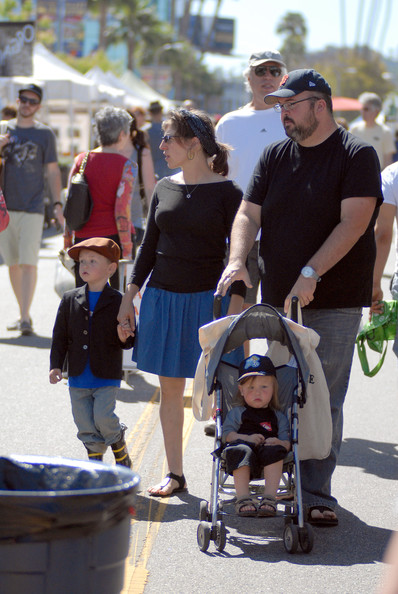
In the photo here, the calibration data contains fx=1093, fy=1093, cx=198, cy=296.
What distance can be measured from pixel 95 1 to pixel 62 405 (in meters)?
73.9

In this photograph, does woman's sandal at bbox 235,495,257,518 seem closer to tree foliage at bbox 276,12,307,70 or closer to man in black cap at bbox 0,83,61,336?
man in black cap at bbox 0,83,61,336

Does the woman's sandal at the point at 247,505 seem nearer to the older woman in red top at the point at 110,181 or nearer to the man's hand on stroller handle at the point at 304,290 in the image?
the man's hand on stroller handle at the point at 304,290

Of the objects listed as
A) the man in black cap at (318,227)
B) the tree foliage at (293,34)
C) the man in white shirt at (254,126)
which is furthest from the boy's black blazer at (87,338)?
the tree foliage at (293,34)

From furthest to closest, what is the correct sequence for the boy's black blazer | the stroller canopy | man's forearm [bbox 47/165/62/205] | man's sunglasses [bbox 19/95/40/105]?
1. man's forearm [bbox 47/165/62/205]
2. man's sunglasses [bbox 19/95/40/105]
3. the boy's black blazer
4. the stroller canopy

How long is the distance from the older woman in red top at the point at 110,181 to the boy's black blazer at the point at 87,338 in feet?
8.28

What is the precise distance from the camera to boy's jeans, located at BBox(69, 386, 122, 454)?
5.82 meters

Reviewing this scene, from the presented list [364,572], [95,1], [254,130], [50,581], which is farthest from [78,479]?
[95,1]

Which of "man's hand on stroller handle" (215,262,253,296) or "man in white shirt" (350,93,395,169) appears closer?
"man's hand on stroller handle" (215,262,253,296)

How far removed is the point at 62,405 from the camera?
8.11 meters

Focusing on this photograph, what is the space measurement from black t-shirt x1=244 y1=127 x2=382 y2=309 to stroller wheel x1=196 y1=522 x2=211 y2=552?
130cm

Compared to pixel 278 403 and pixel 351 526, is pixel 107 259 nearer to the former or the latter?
pixel 278 403

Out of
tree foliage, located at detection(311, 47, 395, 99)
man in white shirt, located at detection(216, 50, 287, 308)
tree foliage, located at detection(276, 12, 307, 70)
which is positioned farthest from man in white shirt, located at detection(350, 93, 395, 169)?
tree foliage, located at detection(276, 12, 307, 70)

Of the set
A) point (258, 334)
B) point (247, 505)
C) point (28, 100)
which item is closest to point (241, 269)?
point (258, 334)

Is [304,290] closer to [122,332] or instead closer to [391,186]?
[122,332]
